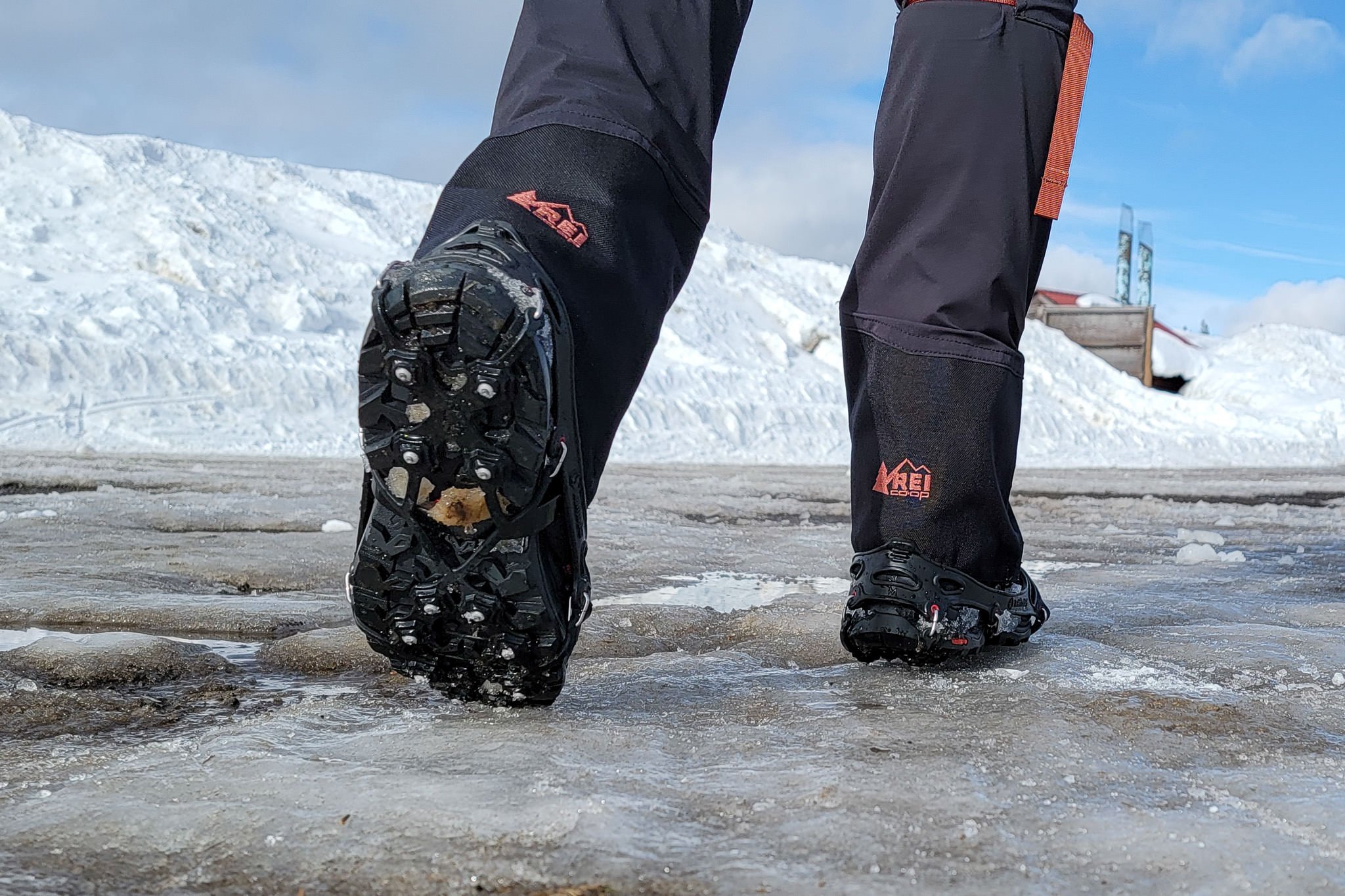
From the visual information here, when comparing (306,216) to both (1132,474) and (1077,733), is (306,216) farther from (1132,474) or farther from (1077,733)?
(1077,733)

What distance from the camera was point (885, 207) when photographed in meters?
1.31

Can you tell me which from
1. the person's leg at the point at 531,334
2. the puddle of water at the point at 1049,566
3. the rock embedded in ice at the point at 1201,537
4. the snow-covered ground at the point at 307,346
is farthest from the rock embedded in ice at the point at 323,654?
the snow-covered ground at the point at 307,346

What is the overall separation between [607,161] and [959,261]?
0.44 meters

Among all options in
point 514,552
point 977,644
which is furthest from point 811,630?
point 514,552

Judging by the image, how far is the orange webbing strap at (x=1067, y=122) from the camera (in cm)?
127

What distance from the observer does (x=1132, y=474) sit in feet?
22.9

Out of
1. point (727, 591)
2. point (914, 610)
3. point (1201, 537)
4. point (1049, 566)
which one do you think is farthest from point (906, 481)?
point (1201, 537)

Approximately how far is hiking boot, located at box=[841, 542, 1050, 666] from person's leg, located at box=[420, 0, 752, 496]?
14.1 inches

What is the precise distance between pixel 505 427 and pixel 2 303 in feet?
33.1

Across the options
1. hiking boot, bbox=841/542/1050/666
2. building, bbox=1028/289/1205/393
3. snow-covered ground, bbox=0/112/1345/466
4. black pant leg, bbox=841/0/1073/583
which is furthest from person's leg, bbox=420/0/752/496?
building, bbox=1028/289/1205/393

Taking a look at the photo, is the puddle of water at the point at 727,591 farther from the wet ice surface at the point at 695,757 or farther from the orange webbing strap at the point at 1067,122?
the orange webbing strap at the point at 1067,122

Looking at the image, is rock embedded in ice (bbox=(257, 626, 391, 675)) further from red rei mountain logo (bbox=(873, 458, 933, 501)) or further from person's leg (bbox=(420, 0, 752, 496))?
red rei mountain logo (bbox=(873, 458, 933, 501))

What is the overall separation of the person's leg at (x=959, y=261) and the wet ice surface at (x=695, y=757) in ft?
0.65

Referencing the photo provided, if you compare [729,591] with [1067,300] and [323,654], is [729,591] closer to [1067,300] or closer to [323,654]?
[323,654]
